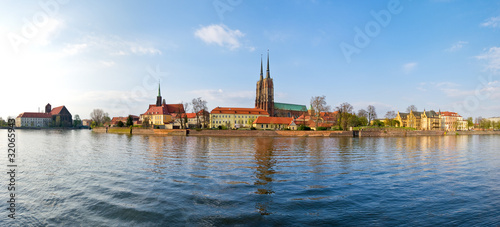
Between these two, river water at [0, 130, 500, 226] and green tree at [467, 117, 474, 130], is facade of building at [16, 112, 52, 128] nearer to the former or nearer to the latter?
river water at [0, 130, 500, 226]

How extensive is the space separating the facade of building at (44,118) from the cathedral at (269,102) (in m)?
120

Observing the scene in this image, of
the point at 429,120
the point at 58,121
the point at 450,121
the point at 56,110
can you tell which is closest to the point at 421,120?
the point at 429,120

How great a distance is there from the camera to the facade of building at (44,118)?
158 metres

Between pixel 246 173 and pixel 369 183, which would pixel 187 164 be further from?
pixel 369 183

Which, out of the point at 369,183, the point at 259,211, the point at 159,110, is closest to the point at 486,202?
the point at 369,183

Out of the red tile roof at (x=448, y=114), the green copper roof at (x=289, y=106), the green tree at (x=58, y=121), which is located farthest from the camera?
the green tree at (x=58, y=121)

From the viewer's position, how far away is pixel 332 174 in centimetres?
1734

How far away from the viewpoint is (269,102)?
13512cm

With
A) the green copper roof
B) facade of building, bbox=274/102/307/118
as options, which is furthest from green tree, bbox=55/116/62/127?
the green copper roof

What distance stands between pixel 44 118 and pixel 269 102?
471ft

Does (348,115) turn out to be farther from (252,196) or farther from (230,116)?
(252,196)

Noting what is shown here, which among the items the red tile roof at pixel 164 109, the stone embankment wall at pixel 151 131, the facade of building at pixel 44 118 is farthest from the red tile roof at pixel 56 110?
the stone embankment wall at pixel 151 131

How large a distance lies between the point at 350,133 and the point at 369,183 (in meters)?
65.1

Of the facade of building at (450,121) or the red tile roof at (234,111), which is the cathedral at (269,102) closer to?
the red tile roof at (234,111)
